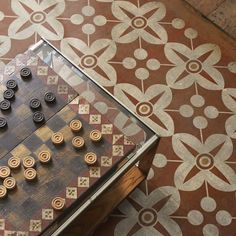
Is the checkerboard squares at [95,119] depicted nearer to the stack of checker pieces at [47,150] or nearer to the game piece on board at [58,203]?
the stack of checker pieces at [47,150]

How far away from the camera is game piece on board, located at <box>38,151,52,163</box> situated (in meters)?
1.20

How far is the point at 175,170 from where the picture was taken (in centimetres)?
154

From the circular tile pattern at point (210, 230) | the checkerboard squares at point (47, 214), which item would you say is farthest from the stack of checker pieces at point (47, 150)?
the circular tile pattern at point (210, 230)

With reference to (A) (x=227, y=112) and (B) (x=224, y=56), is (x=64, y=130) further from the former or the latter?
(B) (x=224, y=56)

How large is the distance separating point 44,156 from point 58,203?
0.13 m

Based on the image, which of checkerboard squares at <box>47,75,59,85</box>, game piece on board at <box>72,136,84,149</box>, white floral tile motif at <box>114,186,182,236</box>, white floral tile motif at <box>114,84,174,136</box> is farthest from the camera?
white floral tile motif at <box>114,84,174,136</box>

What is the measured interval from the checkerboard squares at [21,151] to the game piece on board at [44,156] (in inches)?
1.4

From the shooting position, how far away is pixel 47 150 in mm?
1225

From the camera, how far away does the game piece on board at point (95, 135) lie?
48.7 inches

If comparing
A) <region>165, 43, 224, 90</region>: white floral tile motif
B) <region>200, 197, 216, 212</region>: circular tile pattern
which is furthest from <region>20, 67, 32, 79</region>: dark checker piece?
<region>200, 197, 216, 212</region>: circular tile pattern

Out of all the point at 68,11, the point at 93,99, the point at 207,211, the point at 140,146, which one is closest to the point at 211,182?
the point at 207,211

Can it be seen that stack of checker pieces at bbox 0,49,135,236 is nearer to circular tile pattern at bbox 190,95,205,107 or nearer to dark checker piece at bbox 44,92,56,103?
dark checker piece at bbox 44,92,56,103

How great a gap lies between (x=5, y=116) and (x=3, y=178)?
0.18 m

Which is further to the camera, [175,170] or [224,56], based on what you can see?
[224,56]
